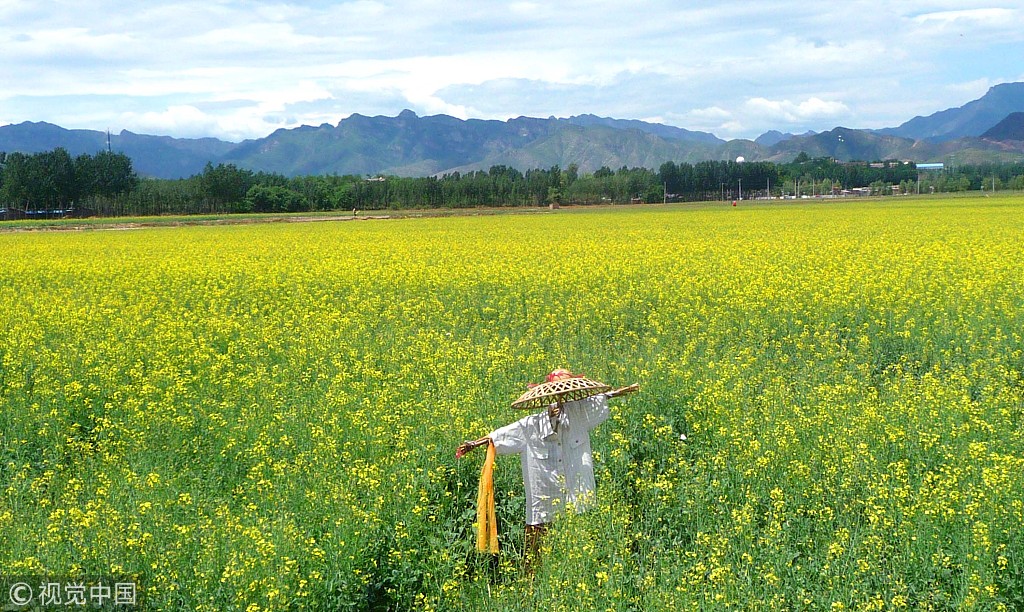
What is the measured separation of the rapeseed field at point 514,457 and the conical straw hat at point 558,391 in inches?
34.0

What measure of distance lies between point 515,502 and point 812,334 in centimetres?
729

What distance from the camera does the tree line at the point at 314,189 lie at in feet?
333

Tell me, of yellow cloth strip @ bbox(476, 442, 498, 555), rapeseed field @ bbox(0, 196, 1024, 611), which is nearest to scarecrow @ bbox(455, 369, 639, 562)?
yellow cloth strip @ bbox(476, 442, 498, 555)

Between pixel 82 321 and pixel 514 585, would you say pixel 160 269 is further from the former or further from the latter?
pixel 514 585

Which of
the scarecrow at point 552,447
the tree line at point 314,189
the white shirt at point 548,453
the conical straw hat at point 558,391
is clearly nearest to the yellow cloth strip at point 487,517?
the scarecrow at point 552,447

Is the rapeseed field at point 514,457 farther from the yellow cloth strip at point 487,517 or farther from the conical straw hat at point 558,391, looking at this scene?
the conical straw hat at point 558,391

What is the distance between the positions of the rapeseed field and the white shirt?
1.17 ft

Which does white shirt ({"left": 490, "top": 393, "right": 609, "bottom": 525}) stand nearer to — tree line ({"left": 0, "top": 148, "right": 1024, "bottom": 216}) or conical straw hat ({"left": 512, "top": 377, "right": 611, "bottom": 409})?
conical straw hat ({"left": 512, "top": 377, "right": 611, "bottom": 409})

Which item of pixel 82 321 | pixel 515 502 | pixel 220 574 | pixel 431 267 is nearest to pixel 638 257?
pixel 431 267

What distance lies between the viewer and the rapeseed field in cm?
584

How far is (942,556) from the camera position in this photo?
557 centimetres

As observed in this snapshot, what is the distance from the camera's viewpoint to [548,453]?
6688 millimetres

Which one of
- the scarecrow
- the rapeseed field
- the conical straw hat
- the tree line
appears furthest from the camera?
the tree line

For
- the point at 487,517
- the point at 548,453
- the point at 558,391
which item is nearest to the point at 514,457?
the point at 548,453
